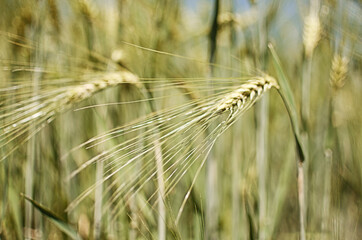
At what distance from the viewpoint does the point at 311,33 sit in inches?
28.4

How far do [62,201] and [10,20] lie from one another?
1.47ft

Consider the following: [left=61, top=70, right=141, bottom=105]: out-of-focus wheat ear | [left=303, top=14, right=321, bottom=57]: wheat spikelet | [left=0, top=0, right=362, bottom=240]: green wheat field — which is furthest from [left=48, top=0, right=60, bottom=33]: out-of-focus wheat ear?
[left=303, top=14, right=321, bottom=57]: wheat spikelet

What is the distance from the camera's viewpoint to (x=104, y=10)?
1.00m

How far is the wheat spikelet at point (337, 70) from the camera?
29.0 inches

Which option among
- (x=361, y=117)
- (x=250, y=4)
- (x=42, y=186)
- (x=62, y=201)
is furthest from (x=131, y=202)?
(x=361, y=117)

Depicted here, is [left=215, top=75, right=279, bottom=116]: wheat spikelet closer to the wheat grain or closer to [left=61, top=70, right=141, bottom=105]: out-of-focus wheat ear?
the wheat grain

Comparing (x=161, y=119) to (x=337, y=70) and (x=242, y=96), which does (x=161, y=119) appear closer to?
(x=242, y=96)

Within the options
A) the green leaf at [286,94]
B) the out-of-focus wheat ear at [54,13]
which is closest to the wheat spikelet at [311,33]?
the green leaf at [286,94]

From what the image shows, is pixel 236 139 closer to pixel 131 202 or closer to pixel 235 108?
pixel 131 202

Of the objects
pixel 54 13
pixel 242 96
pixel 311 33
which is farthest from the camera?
pixel 54 13

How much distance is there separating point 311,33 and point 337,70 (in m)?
0.07

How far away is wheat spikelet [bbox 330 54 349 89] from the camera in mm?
736

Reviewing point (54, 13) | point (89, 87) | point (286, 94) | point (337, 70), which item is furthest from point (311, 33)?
point (54, 13)

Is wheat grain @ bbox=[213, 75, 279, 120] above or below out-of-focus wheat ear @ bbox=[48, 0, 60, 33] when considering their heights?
below
